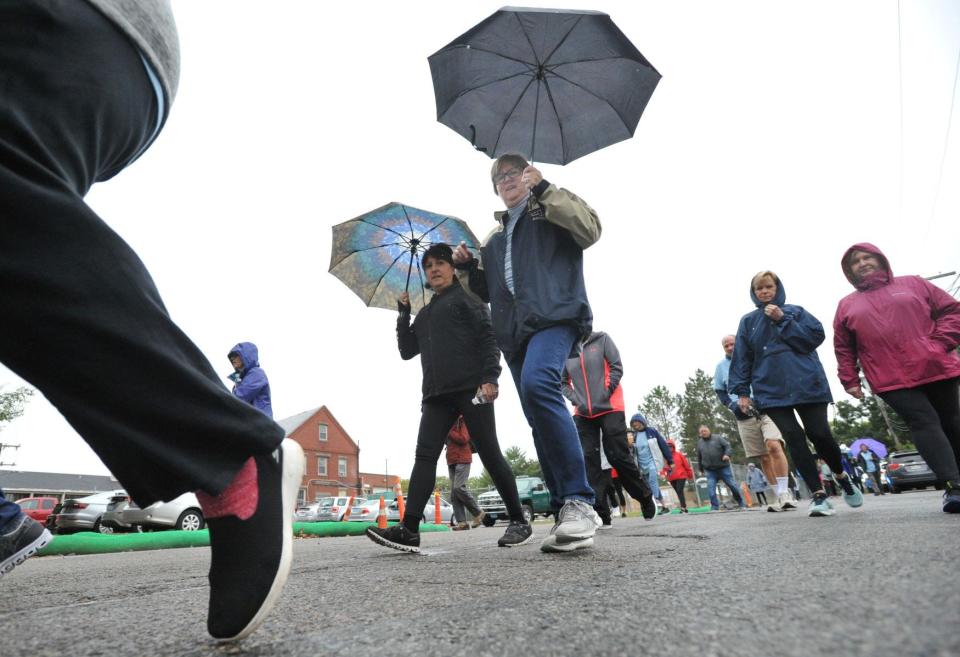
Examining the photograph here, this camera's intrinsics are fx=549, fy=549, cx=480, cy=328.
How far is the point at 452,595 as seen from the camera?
1498mm

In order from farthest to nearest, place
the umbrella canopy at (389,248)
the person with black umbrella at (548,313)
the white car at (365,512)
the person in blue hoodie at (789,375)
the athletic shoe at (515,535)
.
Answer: the white car at (365,512), the umbrella canopy at (389,248), the person in blue hoodie at (789,375), the athletic shoe at (515,535), the person with black umbrella at (548,313)

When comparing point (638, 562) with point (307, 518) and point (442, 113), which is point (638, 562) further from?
point (307, 518)

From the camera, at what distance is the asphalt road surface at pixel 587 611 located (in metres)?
0.82

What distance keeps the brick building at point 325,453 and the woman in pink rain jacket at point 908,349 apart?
4765cm

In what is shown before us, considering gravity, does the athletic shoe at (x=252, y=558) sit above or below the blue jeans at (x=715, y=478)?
below

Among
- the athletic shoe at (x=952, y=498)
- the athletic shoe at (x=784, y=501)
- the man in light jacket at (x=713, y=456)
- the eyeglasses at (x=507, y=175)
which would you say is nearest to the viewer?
the athletic shoe at (x=952, y=498)

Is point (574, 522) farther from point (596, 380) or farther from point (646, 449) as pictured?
point (646, 449)

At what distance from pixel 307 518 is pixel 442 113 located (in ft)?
64.9

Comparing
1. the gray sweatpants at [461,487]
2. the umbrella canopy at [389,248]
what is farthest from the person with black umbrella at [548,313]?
A: the gray sweatpants at [461,487]

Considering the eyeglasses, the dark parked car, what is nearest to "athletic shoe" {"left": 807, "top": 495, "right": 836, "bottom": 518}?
the eyeglasses

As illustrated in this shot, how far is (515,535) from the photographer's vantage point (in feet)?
11.7

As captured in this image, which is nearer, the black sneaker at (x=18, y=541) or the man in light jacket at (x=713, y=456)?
the black sneaker at (x=18, y=541)

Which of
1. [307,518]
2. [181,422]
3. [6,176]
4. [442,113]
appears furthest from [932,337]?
[307,518]

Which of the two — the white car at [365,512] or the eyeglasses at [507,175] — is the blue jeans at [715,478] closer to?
the eyeglasses at [507,175]
